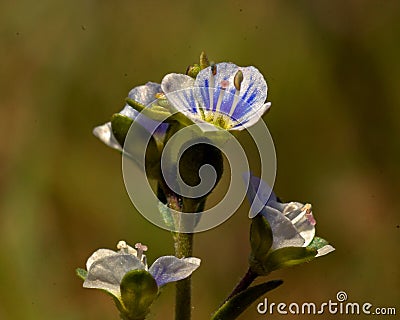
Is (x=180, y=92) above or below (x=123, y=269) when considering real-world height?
above

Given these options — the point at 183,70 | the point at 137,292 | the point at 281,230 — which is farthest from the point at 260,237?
the point at 183,70

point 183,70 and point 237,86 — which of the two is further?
point 183,70

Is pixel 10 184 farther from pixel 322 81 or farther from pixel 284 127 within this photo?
pixel 322 81

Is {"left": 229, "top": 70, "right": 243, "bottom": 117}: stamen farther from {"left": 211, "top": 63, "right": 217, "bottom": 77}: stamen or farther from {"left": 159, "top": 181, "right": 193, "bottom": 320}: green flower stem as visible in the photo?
{"left": 159, "top": 181, "right": 193, "bottom": 320}: green flower stem

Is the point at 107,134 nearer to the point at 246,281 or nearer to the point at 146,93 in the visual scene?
the point at 146,93

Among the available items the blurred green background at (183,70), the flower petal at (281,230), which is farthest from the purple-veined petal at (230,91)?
the blurred green background at (183,70)

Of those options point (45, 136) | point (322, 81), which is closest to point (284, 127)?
point (322, 81)

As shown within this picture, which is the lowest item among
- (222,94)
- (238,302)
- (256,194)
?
(238,302)

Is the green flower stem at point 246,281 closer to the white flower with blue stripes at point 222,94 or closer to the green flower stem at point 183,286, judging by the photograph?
the green flower stem at point 183,286
